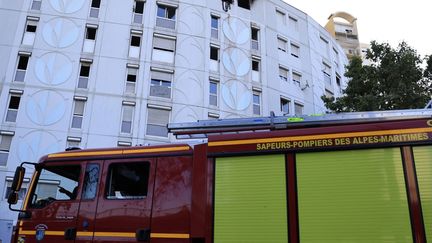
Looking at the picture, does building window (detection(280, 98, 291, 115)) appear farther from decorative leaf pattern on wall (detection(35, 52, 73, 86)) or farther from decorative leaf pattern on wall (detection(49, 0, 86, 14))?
decorative leaf pattern on wall (detection(49, 0, 86, 14))

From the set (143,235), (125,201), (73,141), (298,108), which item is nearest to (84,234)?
(125,201)

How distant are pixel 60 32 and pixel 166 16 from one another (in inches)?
268

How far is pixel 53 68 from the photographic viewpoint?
22641 millimetres

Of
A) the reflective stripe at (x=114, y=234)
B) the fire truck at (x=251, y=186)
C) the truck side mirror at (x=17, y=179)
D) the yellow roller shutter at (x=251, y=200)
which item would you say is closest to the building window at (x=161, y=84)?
the fire truck at (x=251, y=186)

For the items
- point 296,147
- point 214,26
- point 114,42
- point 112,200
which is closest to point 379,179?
point 296,147

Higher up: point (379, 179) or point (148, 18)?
point (148, 18)

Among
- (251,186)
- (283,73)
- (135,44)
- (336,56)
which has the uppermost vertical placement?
(336,56)

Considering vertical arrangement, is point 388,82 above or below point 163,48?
below

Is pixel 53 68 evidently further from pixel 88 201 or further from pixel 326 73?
pixel 326 73

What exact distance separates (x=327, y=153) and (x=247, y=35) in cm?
2393

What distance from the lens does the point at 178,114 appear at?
2338 cm

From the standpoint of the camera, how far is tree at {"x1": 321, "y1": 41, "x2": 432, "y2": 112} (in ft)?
50.5

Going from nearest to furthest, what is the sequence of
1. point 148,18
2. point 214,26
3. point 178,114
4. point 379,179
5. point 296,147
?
point 379,179, point 296,147, point 178,114, point 148,18, point 214,26

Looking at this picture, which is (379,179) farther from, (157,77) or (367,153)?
(157,77)
